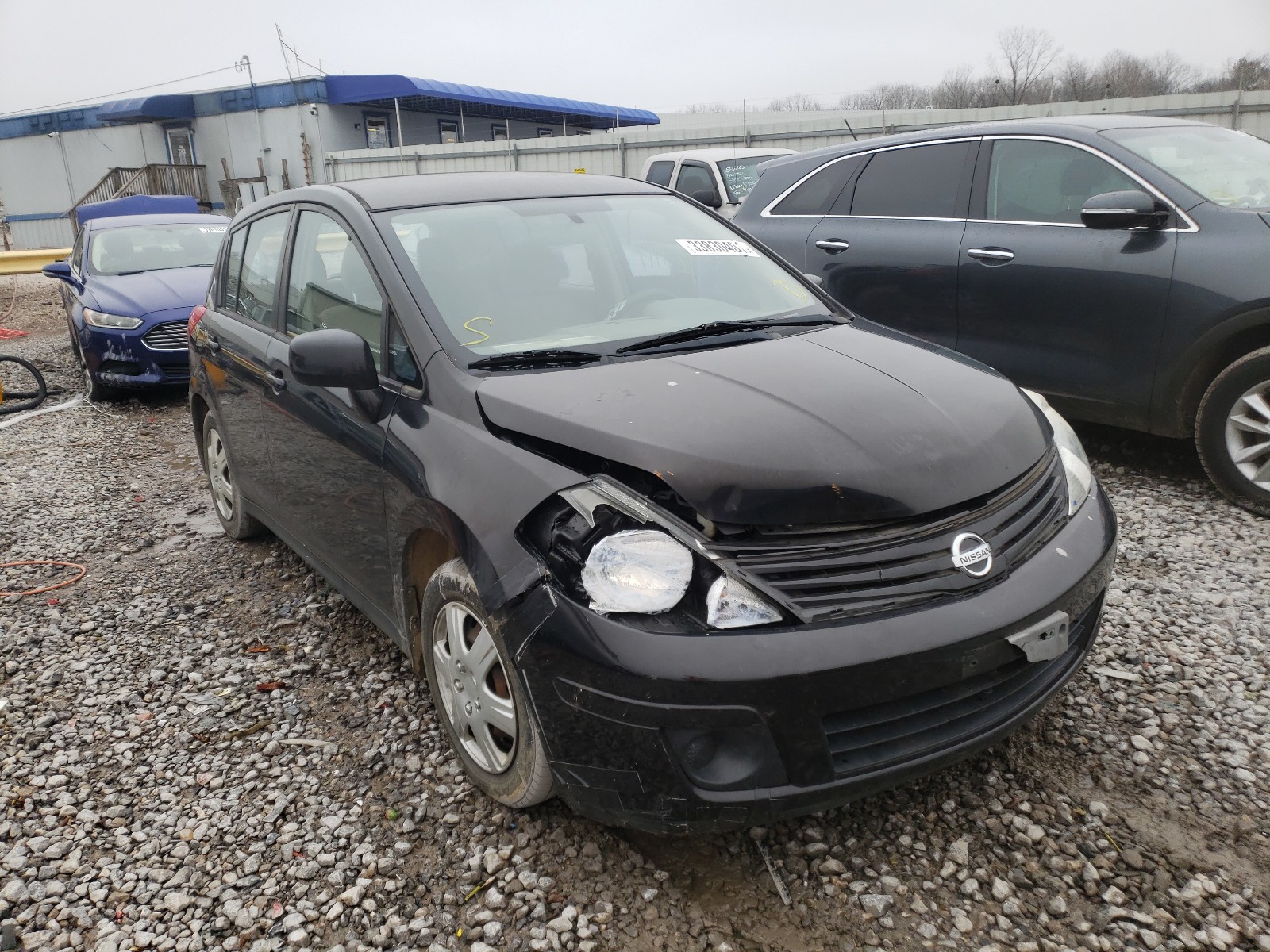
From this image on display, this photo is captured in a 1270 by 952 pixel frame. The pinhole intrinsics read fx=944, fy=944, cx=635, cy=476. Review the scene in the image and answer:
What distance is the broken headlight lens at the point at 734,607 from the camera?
2062 mm

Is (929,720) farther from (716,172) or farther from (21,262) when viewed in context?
(21,262)

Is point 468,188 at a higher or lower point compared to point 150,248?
higher

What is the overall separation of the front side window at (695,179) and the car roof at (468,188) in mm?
8077

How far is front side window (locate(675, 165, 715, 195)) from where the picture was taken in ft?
38.3

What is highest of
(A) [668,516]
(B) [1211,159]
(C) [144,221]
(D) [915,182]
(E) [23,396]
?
A: (B) [1211,159]

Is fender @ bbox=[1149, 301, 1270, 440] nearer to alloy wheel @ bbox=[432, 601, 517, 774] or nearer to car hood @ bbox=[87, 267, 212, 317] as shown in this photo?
alloy wheel @ bbox=[432, 601, 517, 774]

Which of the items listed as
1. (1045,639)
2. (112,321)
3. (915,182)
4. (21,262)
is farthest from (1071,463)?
(21,262)

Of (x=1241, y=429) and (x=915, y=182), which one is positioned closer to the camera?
(x=1241, y=429)

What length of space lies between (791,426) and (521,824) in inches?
51.2

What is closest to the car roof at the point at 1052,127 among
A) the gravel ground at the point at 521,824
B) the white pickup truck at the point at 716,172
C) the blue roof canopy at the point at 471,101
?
the gravel ground at the point at 521,824

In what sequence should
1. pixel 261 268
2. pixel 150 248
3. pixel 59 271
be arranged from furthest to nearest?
pixel 150 248 < pixel 59 271 < pixel 261 268

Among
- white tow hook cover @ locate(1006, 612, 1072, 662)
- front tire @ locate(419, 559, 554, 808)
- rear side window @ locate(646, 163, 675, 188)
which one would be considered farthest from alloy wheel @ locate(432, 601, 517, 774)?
rear side window @ locate(646, 163, 675, 188)

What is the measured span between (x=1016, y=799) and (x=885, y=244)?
3.92m

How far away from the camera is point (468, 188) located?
11.4 ft
